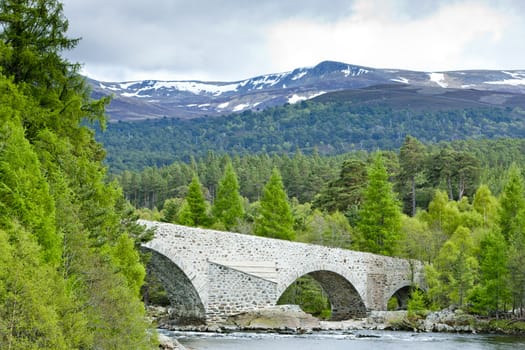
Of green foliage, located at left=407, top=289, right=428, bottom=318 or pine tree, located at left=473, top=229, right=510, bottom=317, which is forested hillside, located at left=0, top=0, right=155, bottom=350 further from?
pine tree, located at left=473, top=229, right=510, bottom=317

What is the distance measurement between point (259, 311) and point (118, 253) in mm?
13646

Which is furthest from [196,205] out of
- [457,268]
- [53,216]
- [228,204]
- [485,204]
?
[53,216]

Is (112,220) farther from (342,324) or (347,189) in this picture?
(347,189)

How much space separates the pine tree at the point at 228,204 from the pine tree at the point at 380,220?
29.9ft

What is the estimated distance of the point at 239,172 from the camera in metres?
94.5

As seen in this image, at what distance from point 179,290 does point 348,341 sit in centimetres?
780

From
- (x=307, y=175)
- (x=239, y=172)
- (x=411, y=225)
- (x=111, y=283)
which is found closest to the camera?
(x=111, y=283)

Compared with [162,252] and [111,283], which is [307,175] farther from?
[111,283]

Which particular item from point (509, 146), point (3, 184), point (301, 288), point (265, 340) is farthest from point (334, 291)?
point (509, 146)

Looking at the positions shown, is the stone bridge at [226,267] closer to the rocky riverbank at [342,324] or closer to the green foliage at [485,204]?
the rocky riverbank at [342,324]

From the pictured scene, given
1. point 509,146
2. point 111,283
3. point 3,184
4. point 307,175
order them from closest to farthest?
point 3,184
point 111,283
point 307,175
point 509,146

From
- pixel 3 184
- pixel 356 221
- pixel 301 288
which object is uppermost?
pixel 3 184

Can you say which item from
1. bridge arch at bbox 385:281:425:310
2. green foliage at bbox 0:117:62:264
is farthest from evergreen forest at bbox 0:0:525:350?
bridge arch at bbox 385:281:425:310

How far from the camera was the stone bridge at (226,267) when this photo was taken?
30.7 meters
